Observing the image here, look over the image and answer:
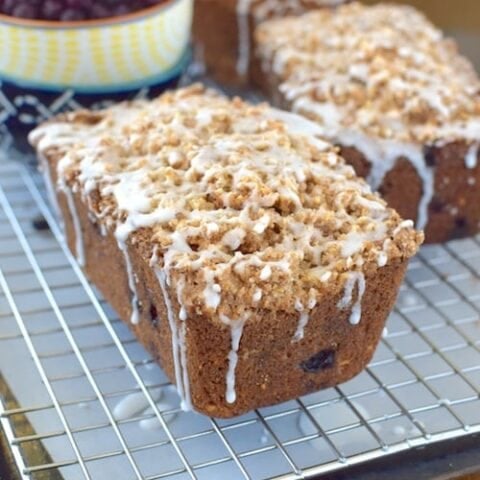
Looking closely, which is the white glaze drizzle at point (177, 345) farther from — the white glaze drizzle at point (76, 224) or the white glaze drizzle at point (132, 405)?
the white glaze drizzle at point (76, 224)

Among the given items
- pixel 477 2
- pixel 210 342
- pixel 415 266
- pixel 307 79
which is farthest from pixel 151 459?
pixel 477 2

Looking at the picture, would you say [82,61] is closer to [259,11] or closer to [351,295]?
[259,11]

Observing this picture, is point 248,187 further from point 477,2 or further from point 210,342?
point 477,2

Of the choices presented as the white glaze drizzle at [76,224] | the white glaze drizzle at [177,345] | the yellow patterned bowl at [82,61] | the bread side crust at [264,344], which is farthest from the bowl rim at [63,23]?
the white glaze drizzle at [177,345]

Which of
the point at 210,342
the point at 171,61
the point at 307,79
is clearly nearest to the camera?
the point at 210,342

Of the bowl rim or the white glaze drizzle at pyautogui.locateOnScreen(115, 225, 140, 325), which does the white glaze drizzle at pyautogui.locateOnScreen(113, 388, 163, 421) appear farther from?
the bowl rim

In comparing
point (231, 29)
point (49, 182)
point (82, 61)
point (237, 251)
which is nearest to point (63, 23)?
point (82, 61)

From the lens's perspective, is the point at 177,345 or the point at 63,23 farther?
the point at 63,23
